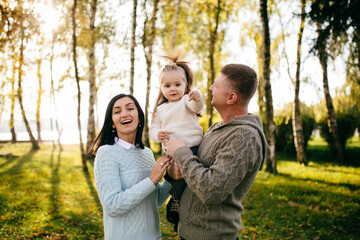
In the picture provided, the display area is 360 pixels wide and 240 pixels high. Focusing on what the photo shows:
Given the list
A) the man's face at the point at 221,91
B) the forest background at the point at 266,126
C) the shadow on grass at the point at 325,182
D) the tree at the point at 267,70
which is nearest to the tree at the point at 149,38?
the forest background at the point at 266,126

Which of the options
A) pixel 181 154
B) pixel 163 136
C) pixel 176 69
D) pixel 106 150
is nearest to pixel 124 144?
pixel 106 150

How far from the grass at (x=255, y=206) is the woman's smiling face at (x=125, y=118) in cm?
366

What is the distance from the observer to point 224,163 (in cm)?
164

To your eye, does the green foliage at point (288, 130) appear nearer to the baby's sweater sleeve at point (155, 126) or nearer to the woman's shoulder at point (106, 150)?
the baby's sweater sleeve at point (155, 126)

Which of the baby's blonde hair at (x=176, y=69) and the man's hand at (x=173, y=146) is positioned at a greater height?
the baby's blonde hair at (x=176, y=69)

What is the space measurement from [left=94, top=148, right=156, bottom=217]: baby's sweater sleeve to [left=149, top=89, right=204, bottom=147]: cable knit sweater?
0.48 metres

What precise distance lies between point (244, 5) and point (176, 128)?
12.3m

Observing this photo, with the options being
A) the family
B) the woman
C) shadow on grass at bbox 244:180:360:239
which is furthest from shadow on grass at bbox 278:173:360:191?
the woman

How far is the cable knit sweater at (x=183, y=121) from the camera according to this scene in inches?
87.4

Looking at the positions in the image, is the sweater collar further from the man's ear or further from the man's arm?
the man's ear

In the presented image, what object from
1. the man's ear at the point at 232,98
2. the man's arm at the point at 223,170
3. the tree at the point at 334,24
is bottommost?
the man's arm at the point at 223,170

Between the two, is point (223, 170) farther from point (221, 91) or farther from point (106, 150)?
point (106, 150)

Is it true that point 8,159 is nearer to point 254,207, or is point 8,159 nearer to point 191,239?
point 254,207

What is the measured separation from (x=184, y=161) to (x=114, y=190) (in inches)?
25.4
